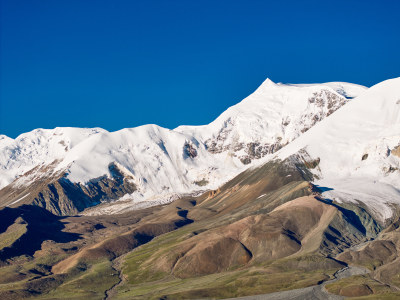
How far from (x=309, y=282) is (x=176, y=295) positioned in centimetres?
4358

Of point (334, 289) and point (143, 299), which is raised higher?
point (143, 299)

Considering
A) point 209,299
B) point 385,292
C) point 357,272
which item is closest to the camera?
point 385,292

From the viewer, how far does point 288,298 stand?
577ft

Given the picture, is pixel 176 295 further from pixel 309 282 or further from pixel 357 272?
pixel 357 272

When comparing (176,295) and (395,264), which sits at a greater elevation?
(176,295)

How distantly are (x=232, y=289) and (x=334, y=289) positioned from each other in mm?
33710

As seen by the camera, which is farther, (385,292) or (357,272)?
(357,272)

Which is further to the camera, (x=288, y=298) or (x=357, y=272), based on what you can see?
(x=357, y=272)

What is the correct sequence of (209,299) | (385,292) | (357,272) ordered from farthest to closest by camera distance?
(357,272) < (209,299) < (385,292)

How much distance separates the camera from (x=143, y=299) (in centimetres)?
19112

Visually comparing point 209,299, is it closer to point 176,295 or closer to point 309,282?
point 176,295

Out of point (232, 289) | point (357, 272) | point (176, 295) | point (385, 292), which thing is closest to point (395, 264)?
point (357, 272)

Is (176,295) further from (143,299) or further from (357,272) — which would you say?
(357,272)

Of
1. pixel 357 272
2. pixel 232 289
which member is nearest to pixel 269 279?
pixel 232 289
